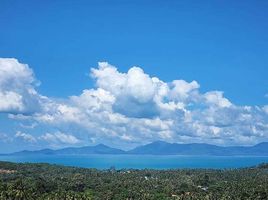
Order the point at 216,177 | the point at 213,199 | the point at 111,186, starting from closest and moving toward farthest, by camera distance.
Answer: the point at 213,199 < the point at 111,186 < the point at 216,177

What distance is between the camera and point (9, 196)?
108312mm

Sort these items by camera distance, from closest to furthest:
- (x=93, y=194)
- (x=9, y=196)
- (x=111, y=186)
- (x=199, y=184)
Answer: (x=9, y=196)
(x=93, y=194)
(x=111, y=186)
(x=199, y=184)

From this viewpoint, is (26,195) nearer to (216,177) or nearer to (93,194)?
(93,194)

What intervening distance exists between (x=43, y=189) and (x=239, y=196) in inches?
2420

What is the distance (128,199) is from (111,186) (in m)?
22.9

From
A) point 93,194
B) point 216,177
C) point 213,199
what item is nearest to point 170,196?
point 213,199

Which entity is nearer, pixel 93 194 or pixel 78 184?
pixel 93 194

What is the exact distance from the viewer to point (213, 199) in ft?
418

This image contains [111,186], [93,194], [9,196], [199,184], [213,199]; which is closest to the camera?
[9,196]

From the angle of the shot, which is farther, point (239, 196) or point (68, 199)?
point (239, 196)

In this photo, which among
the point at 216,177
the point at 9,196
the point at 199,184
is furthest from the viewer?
the point at 216,177

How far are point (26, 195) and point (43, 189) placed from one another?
25.5 meters

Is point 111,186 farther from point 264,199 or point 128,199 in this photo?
point 264,199

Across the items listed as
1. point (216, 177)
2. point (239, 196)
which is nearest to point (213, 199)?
point (239, 196)
